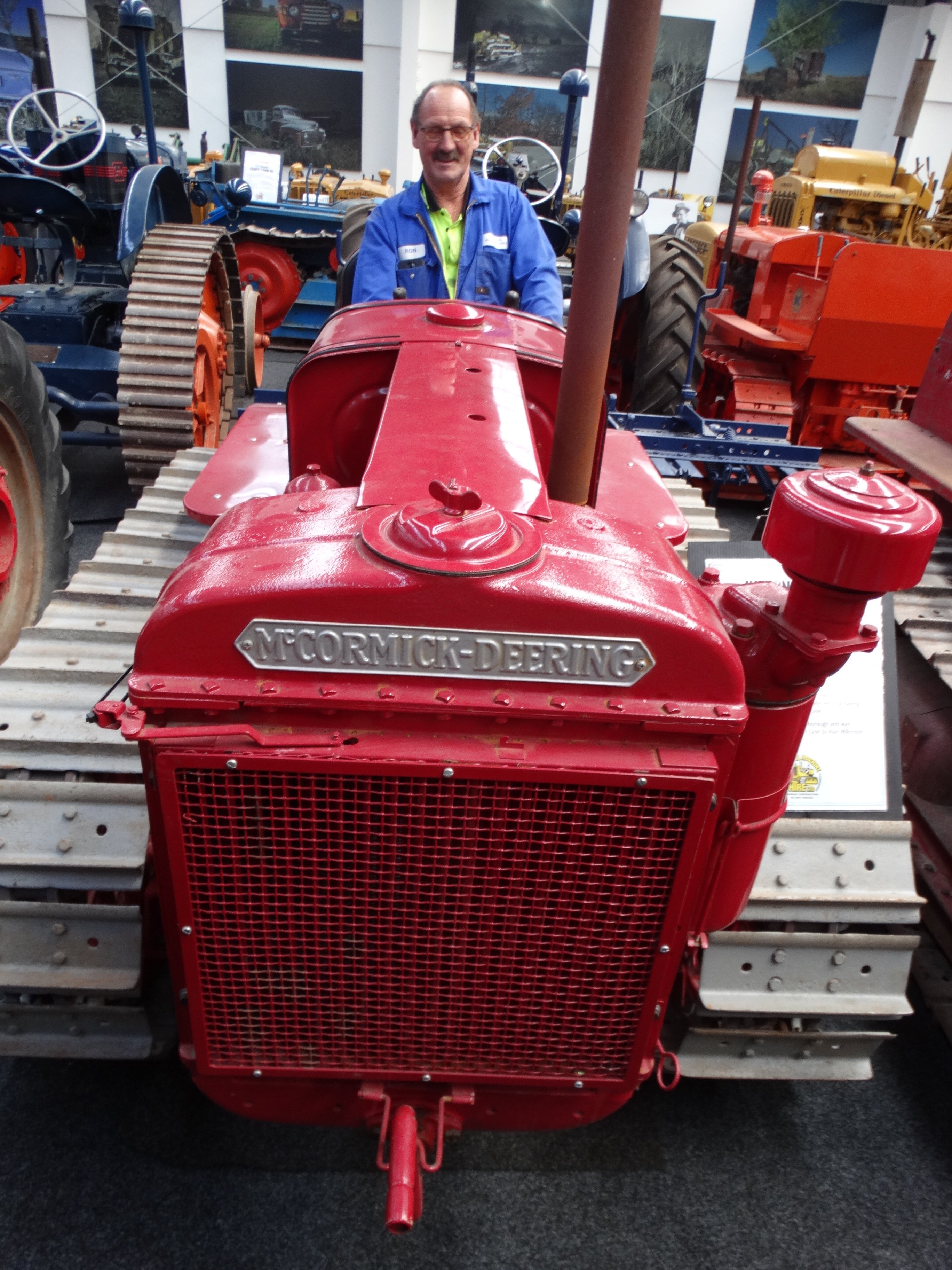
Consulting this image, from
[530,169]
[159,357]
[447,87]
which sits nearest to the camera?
[447,87]

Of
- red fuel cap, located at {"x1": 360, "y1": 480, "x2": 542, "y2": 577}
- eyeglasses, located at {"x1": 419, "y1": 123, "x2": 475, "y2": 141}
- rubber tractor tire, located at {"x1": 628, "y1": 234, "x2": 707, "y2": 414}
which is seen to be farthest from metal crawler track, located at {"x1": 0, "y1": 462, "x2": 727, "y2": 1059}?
rubber tractor tire, located at {"x1": 628, "y1": 234, "x2": 707, "y2": 414}

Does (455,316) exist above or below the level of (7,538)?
above

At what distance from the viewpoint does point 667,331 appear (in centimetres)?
536

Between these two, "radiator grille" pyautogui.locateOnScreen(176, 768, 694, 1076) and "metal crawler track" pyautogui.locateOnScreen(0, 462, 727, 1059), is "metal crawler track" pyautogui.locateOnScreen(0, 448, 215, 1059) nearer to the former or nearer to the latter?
"metal crawler track" pyautogui.locateOnScreen(0, 462, 727, 1059)

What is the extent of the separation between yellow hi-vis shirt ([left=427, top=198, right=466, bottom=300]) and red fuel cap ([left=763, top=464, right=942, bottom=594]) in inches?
81.6

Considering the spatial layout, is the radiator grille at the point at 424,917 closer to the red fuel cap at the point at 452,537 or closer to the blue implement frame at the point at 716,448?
the red fuel cap at the point at 452,537

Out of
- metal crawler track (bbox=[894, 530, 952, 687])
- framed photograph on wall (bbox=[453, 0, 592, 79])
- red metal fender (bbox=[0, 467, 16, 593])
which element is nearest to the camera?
metal crawler track (bbox=[894, 530, 952, 687])

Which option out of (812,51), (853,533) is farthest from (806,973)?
(812,51)

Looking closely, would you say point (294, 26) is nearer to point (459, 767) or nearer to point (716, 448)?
point (716, 448)

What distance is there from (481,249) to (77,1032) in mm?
2522

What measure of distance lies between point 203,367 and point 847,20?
13.9m

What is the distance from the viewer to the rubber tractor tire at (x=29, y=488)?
289cm

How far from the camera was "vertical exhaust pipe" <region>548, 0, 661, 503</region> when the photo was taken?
4.09 ft

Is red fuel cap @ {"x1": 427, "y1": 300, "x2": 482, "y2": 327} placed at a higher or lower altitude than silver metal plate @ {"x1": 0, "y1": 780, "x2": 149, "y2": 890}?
higher
